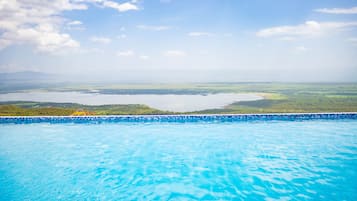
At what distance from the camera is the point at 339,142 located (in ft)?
21.2

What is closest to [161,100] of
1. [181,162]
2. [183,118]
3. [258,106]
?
[258,106]

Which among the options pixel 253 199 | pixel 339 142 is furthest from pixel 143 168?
pixel 339 142

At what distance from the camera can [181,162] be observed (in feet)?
17.2

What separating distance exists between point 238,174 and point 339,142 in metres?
3.27

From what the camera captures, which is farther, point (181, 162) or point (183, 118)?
point (183, 118)

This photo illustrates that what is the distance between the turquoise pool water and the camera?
4.05 meters

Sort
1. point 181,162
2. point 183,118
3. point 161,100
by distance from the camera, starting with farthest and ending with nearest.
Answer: point 161,100
point 183,118
point 181,162

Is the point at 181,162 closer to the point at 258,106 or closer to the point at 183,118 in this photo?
the point at 183,118

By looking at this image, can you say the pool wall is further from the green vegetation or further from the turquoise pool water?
the green vegetation

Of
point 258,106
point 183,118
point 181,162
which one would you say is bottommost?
point 258,106

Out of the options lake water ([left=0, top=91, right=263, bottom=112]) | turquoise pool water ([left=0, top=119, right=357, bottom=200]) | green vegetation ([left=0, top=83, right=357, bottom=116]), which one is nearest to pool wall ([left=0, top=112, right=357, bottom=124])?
turquoise pool water ([left=0, top=119, right=357, bottom=200])

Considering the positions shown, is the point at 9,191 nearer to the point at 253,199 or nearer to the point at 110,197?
the point at 110,197

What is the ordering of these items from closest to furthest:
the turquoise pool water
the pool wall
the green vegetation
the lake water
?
the turquoise pool water → the pool wall → the green vegetation → the lake water

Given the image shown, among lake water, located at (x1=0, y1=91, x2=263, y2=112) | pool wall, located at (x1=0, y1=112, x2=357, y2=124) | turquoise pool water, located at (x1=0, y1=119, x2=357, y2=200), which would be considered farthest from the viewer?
lake water, located at (x1=0, y1=91, x2=263, y2=112)
